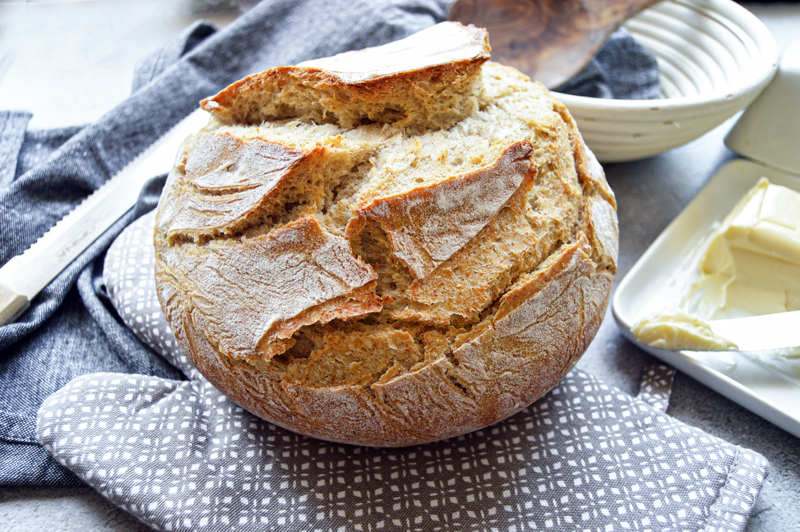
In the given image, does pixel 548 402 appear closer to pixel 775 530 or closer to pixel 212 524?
pixel 775 530

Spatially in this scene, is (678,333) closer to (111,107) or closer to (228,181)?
(228,181)

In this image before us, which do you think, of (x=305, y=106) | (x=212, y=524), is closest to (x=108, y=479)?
(x=212, y=524)

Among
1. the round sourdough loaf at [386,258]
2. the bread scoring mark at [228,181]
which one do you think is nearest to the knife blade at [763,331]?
the round sourdough loaf at [386,258]

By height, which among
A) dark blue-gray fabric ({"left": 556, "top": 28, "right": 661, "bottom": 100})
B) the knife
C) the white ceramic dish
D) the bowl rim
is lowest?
the white ceramic dish

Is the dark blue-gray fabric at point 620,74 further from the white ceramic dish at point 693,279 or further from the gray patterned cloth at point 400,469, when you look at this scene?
the gray patterned cloth at point 400,469

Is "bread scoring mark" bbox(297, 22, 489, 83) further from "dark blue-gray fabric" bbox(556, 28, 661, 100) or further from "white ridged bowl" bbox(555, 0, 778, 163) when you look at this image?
"dark blue-gray fabric" bbox(556, 28, 661, 100)

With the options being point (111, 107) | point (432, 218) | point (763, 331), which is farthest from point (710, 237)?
point (111, 107)

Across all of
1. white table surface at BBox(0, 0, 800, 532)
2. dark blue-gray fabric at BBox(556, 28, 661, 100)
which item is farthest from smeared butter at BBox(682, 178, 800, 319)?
dark blue-gray fabric at BBox(556, 28, 661, 100)
